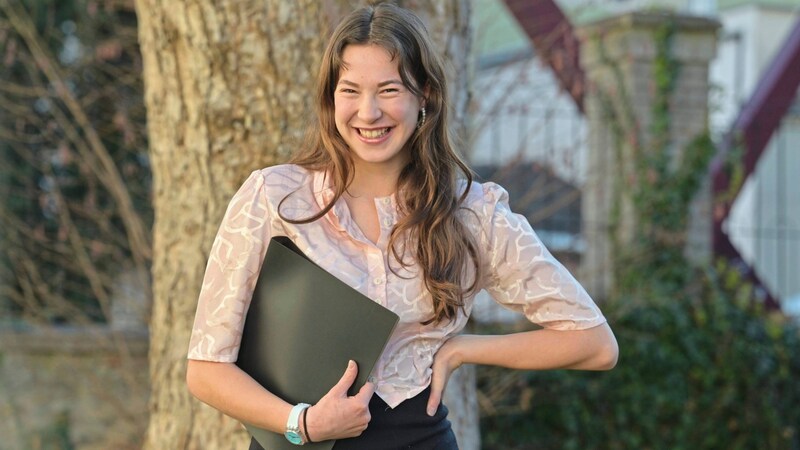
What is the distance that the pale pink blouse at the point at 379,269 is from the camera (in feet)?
7.97

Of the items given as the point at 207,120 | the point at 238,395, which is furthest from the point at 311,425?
the point at 207,120

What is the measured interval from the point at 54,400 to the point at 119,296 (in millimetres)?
585

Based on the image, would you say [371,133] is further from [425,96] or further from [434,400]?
[434,400]

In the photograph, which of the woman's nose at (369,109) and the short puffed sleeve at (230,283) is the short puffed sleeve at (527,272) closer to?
the woman's nose at (369,109)

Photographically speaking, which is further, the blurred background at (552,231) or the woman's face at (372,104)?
the blurred background at (552,231)

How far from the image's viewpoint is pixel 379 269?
2480mm

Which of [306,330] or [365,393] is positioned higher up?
[306,330]

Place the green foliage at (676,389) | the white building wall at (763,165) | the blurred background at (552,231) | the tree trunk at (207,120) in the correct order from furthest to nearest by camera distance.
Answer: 1. the white building wall at (763,165)
2. the green foliage at (676,389)
3. the blurred background at (552,231)
4. the tree trunk at (207,120)

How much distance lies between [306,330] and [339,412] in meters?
0.17

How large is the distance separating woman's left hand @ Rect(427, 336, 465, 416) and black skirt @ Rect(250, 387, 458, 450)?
19 mm

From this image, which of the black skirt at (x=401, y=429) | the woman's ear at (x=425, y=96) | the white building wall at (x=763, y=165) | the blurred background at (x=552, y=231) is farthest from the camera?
the white building wall at (x=763, y=165)

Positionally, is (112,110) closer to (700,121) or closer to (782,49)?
(700,121)

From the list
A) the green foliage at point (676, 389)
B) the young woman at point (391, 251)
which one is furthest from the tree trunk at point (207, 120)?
the green foliage at point (676, 389)

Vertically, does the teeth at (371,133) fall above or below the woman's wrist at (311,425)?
above
